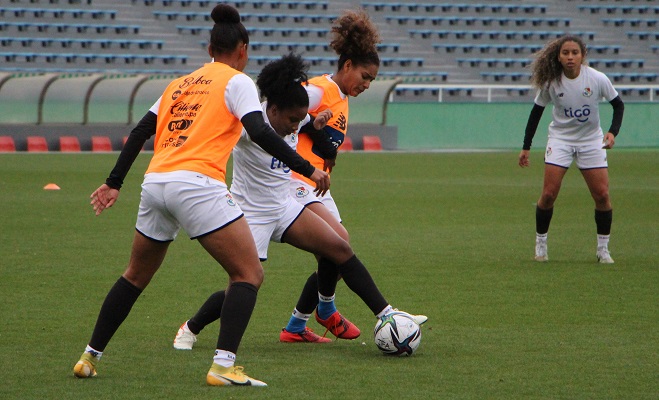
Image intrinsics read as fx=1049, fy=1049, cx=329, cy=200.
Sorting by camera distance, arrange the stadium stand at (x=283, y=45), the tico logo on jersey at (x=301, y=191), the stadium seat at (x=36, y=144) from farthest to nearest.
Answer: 1. the stadium stand at (x=283, y=45)
2. the stadium seat at (x=36, y=144)
3. the tico logo on jersey at (x=301, y=191)

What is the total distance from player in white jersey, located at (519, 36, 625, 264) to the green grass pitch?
484 millimetres

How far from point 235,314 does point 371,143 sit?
93.8 ft

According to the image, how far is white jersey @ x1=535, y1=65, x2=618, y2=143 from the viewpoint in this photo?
9.74 metres

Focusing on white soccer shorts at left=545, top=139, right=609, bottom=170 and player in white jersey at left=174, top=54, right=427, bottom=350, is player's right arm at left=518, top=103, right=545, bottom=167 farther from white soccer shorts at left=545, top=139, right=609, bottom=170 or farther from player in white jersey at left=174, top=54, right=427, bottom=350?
player in white jersey at left=174, top=54, right=427, bottom=350

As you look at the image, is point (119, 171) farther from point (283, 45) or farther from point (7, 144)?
point (283, 45)

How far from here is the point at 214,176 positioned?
4883mm

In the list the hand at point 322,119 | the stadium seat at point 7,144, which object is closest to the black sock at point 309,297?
the hand at point 322,119

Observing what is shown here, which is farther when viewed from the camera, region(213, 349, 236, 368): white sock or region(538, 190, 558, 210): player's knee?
region(538, 190, 558, 210): player's knee

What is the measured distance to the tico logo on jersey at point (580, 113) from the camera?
32.0 feet

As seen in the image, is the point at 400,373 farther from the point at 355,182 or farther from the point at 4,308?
the point at 355,182

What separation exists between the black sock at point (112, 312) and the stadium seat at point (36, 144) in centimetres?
2601

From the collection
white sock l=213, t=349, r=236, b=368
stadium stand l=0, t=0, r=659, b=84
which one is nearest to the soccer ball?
white sock l=213, t=349, r=236, b=368

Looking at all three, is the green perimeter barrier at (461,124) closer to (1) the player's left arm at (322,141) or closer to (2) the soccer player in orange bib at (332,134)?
(2) the soccer player in orange bib at (332,134)

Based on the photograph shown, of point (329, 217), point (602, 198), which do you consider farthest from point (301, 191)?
point (602, 198)
